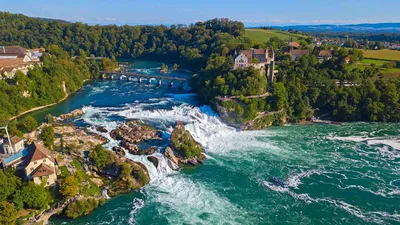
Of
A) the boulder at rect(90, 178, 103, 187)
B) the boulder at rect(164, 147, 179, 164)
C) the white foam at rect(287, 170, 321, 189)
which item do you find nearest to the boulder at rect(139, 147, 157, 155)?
the boulder at rect(164, 147, 179, 164)

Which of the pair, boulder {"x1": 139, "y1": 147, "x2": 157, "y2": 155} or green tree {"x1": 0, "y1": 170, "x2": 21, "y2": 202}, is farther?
boulder {"x1": 139, "y1": 147, "x2": 157, "y2": 155}

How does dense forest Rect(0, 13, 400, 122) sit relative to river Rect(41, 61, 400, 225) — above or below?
above

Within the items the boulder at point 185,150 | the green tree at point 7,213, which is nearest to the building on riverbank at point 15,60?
the boulder at point 185,150

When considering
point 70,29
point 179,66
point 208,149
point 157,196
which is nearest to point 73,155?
point 157,196

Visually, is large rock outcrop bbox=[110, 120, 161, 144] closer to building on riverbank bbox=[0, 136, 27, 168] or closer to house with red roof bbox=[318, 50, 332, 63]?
building on riverbank bbox=[0, 136, 27, 168]

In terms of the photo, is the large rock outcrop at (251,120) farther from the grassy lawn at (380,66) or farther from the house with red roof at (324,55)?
the house with red roof at (324,55)

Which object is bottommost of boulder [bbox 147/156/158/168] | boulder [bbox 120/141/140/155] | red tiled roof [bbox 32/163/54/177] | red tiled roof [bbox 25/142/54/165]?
boulder [bbox 147/156/158/168]

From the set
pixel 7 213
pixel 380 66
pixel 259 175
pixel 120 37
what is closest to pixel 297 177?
pixel 259 175
